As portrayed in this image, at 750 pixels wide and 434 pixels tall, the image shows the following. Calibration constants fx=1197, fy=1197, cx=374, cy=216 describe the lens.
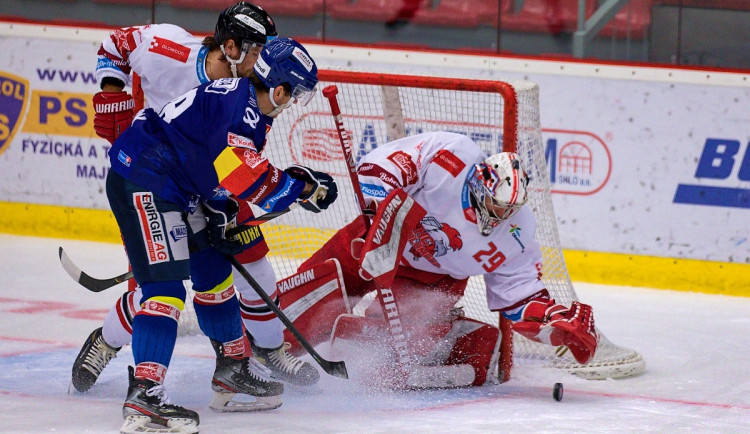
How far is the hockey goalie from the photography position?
3.52 m

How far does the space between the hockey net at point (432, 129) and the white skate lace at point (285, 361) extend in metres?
0.65

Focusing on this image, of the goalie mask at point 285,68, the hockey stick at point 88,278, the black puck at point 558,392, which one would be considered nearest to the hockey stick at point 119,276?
the hockey stick at point 88,278

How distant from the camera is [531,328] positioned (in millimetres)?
3572

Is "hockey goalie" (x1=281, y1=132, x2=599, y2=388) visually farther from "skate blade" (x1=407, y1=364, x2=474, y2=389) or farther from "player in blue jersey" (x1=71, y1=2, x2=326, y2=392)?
"player in blue jersey" (x1=71, y1=2, x2=326, y2=392)

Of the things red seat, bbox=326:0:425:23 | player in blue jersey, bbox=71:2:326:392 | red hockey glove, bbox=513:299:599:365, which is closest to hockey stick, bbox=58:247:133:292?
player in blue jersey, bbox=71:2:326:392

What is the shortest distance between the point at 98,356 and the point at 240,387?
1.53 ft

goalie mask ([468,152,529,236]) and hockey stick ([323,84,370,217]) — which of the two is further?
hockey stick ([323,84,370,217])

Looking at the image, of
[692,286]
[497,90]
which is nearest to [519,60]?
[692,286]

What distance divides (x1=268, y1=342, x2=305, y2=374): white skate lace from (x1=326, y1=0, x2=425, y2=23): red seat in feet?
8.69

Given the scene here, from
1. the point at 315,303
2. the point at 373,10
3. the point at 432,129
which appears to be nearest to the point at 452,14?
the point at 373,10

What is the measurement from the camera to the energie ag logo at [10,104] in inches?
242

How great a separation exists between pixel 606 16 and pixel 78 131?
267cm

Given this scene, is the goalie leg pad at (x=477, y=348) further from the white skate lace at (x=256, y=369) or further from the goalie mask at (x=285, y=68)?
the goalie mask at (x=285, y=68)

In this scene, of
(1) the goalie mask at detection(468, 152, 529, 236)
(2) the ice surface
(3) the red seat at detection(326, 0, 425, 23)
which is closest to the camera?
(2) the ice surface
